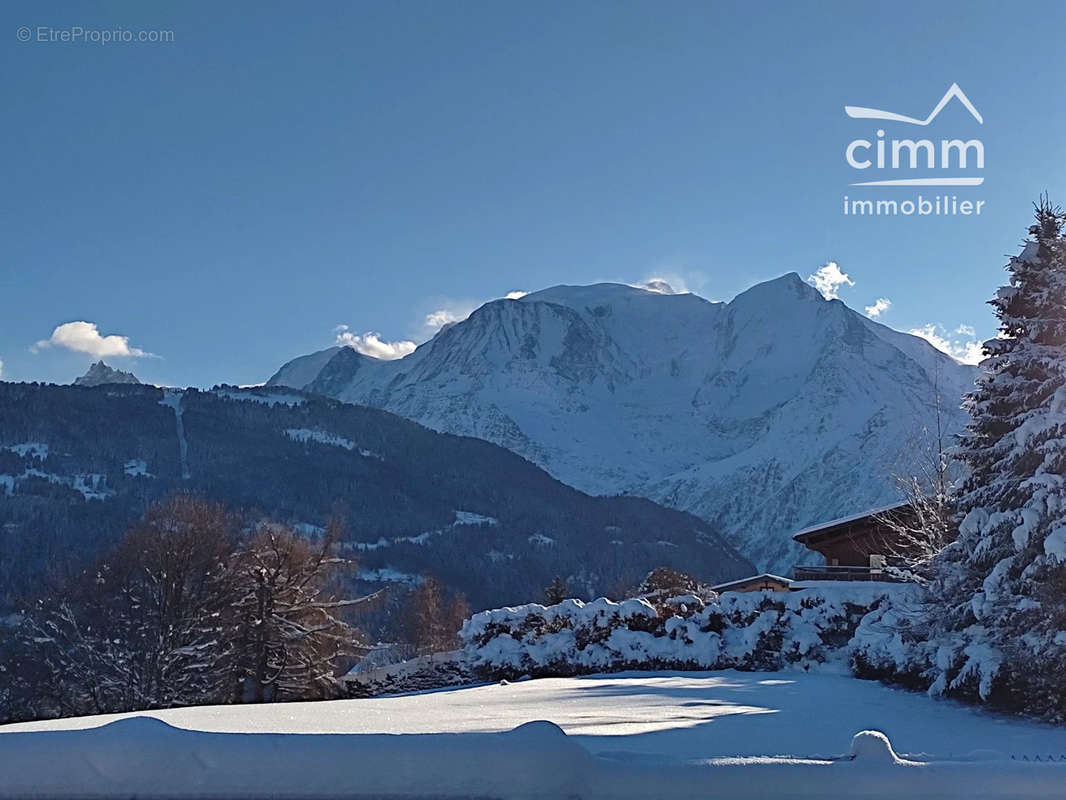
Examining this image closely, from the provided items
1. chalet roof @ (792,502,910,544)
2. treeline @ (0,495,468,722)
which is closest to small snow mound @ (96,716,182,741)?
treeline @ (0,495,468,722)

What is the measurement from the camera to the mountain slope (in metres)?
123

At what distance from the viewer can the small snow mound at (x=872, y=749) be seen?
2.93m

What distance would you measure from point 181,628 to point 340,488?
129m

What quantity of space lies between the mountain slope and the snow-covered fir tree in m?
101

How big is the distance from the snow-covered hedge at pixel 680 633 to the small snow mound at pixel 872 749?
33.5 feet

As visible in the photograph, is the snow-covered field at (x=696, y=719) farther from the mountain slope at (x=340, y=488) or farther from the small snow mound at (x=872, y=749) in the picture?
the mountain slope at (x=340, y=488)

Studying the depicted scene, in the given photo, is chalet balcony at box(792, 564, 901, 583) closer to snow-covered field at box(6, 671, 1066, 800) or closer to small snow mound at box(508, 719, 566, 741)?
snow-covered field at box(6, 671, 1066, 800)

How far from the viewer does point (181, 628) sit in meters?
24.9

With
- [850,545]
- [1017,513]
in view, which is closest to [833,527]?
[850,545]

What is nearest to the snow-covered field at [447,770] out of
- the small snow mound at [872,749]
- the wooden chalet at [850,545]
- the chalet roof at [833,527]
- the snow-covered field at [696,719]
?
the small snow mound at [872,749]

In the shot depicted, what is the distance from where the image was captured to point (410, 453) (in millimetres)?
174125

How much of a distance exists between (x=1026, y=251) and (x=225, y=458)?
157 m

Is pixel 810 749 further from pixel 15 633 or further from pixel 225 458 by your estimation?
pixel 225 458

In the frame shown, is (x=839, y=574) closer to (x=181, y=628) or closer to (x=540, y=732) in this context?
(x=181, y=628)
